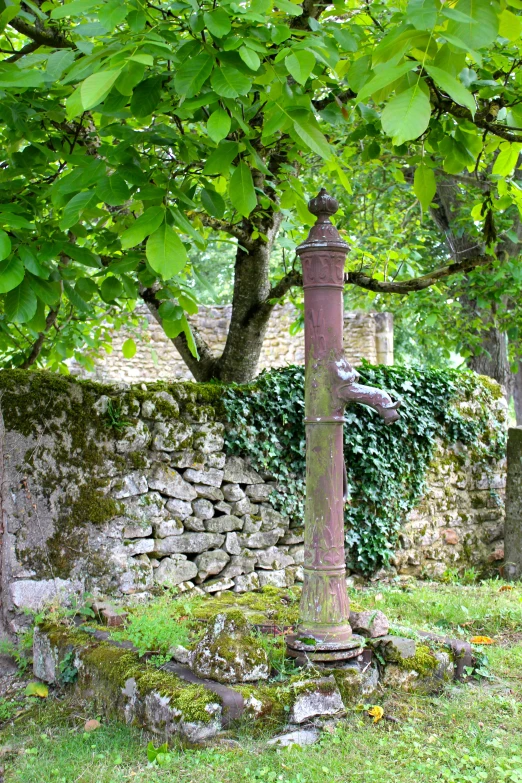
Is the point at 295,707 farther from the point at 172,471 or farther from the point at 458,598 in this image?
the point at 458,598

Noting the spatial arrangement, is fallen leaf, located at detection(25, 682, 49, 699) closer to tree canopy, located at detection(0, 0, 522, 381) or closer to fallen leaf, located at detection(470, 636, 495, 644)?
tree canopy, located at detection(0, 0, 522, 381)

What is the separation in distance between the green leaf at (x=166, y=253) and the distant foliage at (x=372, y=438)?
10.9 feet

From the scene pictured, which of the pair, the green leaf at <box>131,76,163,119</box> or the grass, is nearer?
the green leaf at <box>131,76,163,119</box>

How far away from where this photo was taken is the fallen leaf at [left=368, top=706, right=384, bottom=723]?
3.29 metres

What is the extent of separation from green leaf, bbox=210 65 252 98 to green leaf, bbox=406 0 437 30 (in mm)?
601

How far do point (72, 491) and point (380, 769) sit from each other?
2725 mm

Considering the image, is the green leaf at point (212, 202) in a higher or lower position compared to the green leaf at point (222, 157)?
higher

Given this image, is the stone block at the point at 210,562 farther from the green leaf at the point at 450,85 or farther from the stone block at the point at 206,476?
the green leaf at the point at 450,85

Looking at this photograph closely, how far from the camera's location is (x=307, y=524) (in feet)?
12.1

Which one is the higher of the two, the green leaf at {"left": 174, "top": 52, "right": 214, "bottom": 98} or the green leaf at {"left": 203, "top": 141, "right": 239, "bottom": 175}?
the green leaf at {"left": 174, "top": 52, "right": 214, "bottom": 98}

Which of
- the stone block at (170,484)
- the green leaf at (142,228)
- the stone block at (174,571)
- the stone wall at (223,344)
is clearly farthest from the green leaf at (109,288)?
the stone wall at (223,344)

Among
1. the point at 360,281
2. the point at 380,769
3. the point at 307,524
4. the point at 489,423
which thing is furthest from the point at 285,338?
the point at 380,769

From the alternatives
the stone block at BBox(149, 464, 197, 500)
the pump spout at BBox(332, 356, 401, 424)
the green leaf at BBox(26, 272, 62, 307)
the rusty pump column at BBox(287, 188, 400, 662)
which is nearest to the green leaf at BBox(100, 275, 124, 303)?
the green leaf at BBox(26, 272, 62, 307)

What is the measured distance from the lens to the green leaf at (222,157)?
8.93 ft
